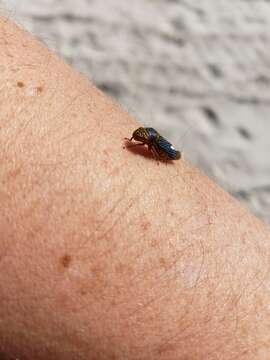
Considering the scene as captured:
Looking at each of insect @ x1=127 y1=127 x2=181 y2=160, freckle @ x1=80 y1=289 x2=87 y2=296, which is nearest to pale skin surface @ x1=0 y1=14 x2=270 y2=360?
freckle @ x1=80 y1=289 x2=87 y2=296

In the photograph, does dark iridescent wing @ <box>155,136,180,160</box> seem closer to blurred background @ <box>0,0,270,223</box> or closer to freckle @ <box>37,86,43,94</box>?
freckle @ <box>37,86,43,94</box>

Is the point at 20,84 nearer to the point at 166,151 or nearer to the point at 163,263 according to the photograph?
the point at 166,151

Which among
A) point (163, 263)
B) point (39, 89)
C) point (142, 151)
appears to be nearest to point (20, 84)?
point (39, 89)

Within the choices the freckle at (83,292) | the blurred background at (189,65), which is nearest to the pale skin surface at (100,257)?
the freckle at (83,292)

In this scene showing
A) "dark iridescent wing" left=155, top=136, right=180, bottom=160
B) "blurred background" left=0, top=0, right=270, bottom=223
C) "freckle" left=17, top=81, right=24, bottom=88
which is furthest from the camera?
"blurred background" left=0, top=0, right=270, bottom=223

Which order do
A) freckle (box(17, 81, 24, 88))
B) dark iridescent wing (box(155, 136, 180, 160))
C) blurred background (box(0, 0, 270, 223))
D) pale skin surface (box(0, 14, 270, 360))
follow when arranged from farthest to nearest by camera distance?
blurred background (box(0, 0, 270, 223)) < dark iridescent wing (box(155, 136, 180, 160)) < freckle (box(17, 81, 24, 88)) < pale skin surface (box(0, 14, 270, 360))

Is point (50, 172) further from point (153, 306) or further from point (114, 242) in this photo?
point (153, 306)

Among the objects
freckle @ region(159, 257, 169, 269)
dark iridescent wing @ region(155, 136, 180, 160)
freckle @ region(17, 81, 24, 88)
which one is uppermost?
freckle @ region(17, 81, 24, 88)
